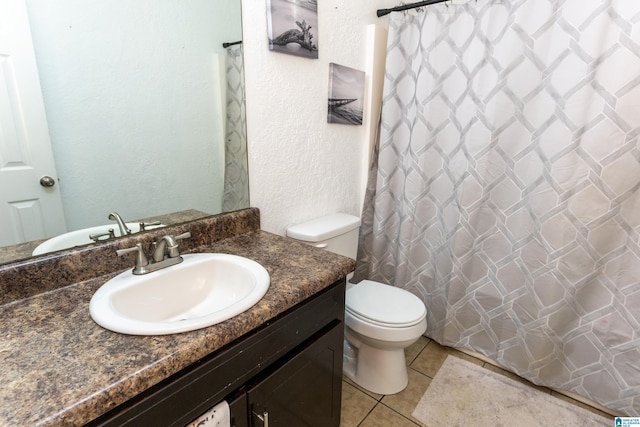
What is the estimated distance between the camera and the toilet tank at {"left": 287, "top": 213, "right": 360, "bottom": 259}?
1440 mm

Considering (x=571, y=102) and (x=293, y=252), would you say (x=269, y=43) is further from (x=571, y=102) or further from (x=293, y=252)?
(x=571, y=102)

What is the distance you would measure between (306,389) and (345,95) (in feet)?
4.32

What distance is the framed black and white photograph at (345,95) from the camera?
1555mm

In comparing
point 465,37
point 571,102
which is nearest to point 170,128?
point 465,37

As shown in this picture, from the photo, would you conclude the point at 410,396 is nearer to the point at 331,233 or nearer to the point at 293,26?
the point at 331,233

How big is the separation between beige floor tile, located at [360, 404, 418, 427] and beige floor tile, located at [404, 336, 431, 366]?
35cm

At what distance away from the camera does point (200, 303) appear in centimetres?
101

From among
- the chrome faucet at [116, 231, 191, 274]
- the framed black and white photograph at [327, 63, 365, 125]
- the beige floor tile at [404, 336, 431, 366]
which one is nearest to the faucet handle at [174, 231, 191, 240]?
the chrome faucet at [116, 231, 191, 274]

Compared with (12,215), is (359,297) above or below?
below

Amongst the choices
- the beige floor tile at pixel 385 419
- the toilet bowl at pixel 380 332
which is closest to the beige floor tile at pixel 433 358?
the toilet bowl at pixel 380 332

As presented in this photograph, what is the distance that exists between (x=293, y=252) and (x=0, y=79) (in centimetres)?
87

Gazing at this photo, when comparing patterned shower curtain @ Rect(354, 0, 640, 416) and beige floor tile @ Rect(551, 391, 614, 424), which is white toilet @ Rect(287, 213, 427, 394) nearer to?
patterned shower curtain @ Rect(354, 0, 640, 416)

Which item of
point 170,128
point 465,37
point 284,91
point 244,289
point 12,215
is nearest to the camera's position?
point 12,215

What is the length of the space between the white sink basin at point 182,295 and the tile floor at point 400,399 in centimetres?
89
